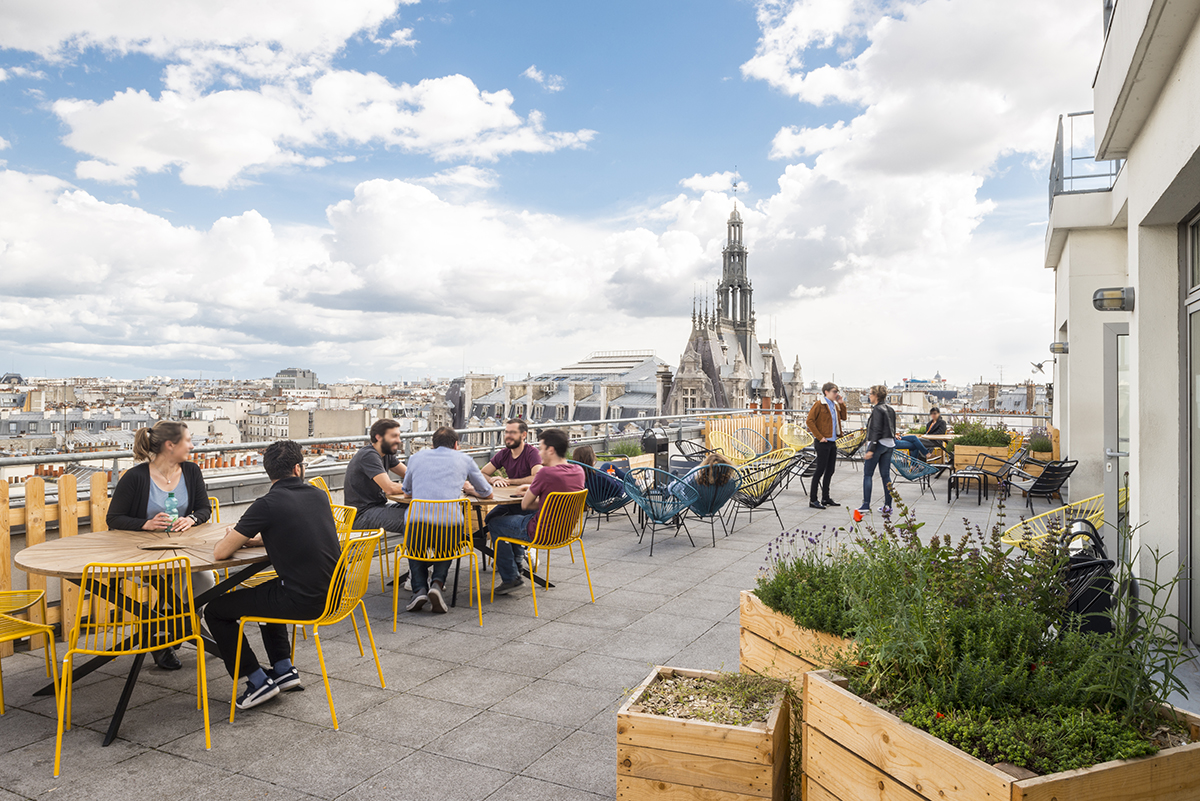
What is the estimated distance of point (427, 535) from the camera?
5.42m

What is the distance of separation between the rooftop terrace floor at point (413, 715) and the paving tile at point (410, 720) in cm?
1

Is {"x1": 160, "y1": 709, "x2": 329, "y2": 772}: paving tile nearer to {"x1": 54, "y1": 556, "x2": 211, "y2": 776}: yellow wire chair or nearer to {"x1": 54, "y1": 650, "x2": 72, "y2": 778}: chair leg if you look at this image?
{"x1": 54, "y1": 556, "x2": 211, "y2": 776}: yellow wire chair

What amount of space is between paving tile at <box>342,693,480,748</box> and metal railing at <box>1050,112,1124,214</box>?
9.66 meters

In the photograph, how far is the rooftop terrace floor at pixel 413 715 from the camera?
3.05m

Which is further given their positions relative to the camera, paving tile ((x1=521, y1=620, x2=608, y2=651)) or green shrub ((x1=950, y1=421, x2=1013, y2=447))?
green shrub ((x1=950, y1=421, x2=1013, y2=447))

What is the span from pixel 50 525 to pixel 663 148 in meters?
18.0

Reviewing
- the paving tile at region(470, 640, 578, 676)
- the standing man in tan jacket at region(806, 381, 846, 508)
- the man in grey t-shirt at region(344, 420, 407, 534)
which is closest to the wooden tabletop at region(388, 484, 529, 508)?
the man in grey t-shirt at region(344, 420, 407, 534)

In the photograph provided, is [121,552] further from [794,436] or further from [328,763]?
[794,436]

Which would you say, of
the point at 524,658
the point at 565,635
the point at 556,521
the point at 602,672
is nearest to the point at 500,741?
the point at 602,672

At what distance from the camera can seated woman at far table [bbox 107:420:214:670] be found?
4.54m

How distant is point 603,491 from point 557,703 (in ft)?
16.3

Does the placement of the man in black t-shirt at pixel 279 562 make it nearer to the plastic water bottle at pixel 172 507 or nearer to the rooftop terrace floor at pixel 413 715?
the rooftop terrace floor at pixel 413 715

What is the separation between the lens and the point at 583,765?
3.19m

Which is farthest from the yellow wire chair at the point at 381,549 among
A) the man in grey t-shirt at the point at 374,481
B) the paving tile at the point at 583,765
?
the paving tile at the point at 583,765
